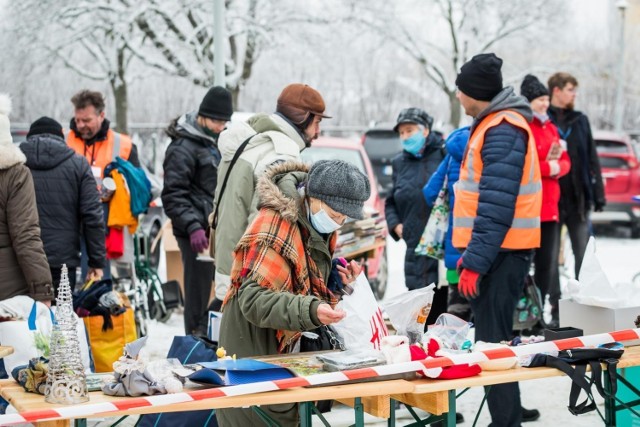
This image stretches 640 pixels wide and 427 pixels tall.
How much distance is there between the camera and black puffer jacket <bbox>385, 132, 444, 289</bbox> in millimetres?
7410

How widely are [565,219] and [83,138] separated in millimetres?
4117

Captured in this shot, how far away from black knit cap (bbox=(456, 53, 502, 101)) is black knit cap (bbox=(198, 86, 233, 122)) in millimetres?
2319

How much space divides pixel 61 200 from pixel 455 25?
23.1 m

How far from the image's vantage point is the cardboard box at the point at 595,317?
4.79 meters

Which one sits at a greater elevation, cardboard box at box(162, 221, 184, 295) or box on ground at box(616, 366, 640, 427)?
cardboard box at box(162, 221, 184, 295)

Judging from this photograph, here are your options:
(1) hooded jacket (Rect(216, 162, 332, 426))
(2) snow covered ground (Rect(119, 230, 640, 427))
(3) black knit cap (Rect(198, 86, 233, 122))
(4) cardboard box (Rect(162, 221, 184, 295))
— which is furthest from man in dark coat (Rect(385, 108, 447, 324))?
(1) hooded jacket (Rect(216, 162, 332, 426))

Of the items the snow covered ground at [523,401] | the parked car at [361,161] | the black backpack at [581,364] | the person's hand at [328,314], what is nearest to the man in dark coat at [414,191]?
the snow covered ground at [523,401]

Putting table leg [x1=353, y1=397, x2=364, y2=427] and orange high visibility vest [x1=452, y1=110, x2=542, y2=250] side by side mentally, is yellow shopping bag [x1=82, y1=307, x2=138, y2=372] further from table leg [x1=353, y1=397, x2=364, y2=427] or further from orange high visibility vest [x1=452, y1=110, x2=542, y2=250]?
table leg [x1=353, y1=397, x2=364, y2=427]

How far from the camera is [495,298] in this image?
17.8 feet

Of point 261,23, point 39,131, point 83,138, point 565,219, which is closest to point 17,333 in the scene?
point 39,131

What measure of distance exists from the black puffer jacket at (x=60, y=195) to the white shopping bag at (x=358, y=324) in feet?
10.0

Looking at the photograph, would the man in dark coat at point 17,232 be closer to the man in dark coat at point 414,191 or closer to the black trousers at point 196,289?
the black trousers at point 196,289

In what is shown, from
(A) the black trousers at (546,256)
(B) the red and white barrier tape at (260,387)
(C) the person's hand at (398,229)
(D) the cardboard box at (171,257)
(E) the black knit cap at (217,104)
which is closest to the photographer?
(B) the red and white barrier tape at (260,387)

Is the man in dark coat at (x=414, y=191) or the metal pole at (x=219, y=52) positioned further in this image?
the metal pole at (x=219, y=52)
